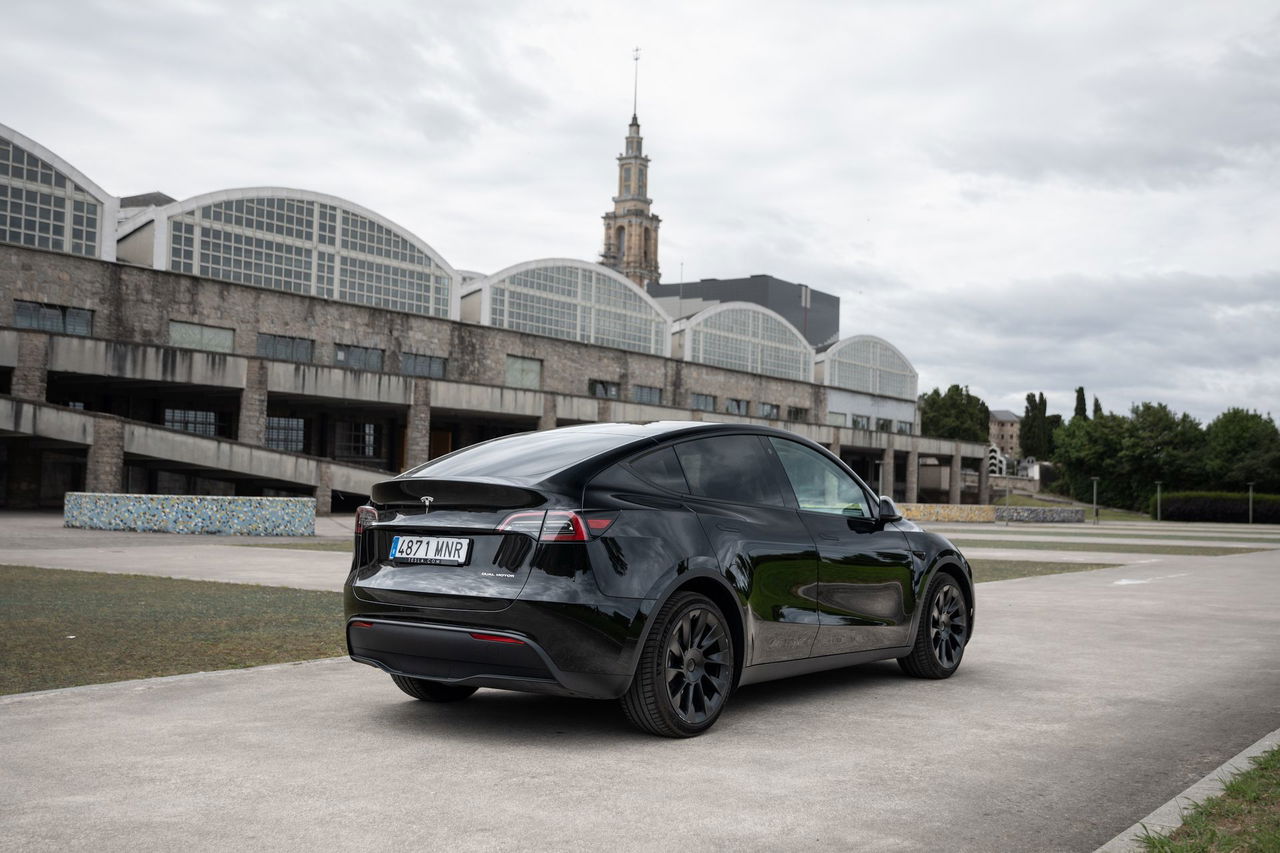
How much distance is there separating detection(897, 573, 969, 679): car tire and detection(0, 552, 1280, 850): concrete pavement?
137mm

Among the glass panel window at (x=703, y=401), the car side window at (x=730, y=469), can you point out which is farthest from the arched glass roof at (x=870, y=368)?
the car side window at (x=730, y=469)

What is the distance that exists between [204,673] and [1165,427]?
105m

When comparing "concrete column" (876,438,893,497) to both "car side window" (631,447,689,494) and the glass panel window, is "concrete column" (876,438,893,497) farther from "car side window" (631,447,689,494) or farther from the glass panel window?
"car side window" (631,447,689,494)

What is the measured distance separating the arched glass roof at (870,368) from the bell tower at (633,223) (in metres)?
68.9

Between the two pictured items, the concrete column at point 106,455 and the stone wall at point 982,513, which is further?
the stone wall at point 982,513

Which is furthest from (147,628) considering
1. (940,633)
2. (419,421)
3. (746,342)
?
(746,342)

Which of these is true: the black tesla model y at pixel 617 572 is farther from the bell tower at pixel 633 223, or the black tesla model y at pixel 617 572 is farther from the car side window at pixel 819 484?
the bell tower at pixel 633 223

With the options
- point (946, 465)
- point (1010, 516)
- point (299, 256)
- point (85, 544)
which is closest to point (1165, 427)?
point (946, 465)

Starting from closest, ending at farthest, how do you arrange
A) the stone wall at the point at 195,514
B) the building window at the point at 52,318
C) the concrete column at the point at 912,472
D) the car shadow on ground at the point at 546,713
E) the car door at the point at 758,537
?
the car shadow on ground at the point at 546,713
the car door at the point at 758,537
the stone wall at the point at 195,514
the building window at the point at 52,318
the concrete column at the point at 912,472

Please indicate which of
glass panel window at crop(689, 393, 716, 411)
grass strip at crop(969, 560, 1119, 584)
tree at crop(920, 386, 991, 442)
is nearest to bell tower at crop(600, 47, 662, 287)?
tree at crop(920, 386, 991, 442)

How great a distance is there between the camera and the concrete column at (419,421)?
159ft

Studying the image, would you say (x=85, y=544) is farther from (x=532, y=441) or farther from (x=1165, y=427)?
(x=1165, y=427)

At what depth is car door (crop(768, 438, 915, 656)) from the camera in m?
6.56

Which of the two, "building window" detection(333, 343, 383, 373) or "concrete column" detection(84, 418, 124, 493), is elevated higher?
"building window" detection(333, 343, 383, 373)
